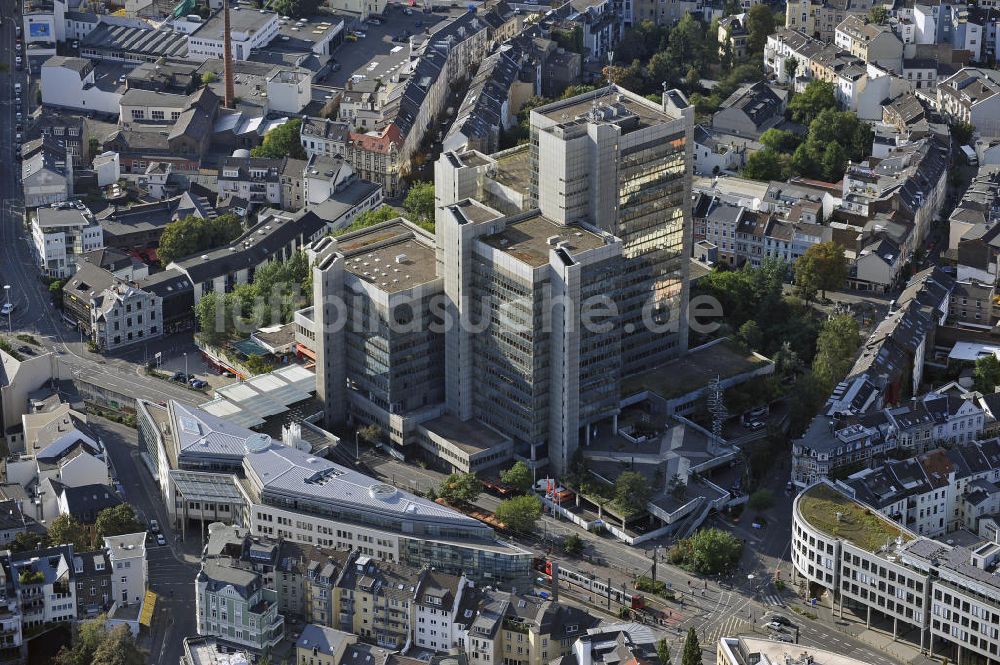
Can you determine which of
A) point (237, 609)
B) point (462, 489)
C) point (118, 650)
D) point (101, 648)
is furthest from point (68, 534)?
point (462, 489)

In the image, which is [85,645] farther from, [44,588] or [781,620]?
[781,620]

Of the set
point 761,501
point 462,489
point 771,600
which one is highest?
point 462,489

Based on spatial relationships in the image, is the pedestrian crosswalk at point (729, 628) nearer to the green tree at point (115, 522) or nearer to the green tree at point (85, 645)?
the green tree at point (85, 645)

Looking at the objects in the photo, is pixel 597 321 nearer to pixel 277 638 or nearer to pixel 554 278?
pixel 554 278

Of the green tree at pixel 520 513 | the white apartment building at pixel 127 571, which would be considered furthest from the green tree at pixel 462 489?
the white apartment building at pixel 127 571

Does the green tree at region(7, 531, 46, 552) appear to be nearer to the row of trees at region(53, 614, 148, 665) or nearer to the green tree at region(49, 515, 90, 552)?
the green tree at region(49, 515, 90, 552)

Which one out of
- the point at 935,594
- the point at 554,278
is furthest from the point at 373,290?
the point at 935,594

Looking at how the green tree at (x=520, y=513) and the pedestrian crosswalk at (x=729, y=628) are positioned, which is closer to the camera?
the pedestrian crosswalk at (x=729, y=628)
